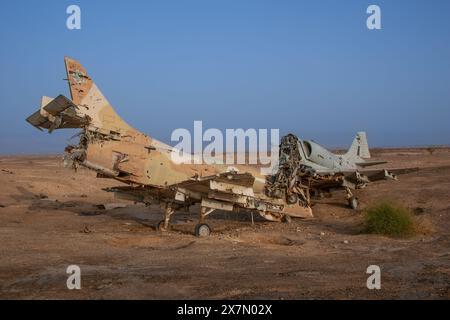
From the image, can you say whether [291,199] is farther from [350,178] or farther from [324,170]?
[350,178]

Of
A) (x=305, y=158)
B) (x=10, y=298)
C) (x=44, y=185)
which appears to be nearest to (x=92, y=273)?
(x=10, y=298)

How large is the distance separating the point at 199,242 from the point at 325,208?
9.38 m

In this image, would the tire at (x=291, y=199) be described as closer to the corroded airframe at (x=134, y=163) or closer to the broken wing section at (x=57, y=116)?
the corroded airframe at (x=134, y=163)

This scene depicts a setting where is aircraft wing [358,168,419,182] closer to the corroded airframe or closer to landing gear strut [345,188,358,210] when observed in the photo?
landing gear strut [345,188,358,210]

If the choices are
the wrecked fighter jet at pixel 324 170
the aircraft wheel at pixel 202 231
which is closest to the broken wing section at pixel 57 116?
the aircraft wheel at pixel 202 231

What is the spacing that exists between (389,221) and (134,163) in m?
8.52

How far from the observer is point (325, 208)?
2106cm

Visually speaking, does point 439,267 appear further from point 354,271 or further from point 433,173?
point 433,173

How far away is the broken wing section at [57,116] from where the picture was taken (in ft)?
43.3

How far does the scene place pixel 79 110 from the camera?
1398 centimetres

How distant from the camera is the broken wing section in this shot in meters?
13.2

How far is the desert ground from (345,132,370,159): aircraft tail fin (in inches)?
144

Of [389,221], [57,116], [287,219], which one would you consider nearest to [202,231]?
[287,219]

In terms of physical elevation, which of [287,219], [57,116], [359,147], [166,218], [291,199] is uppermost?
[57,116]
